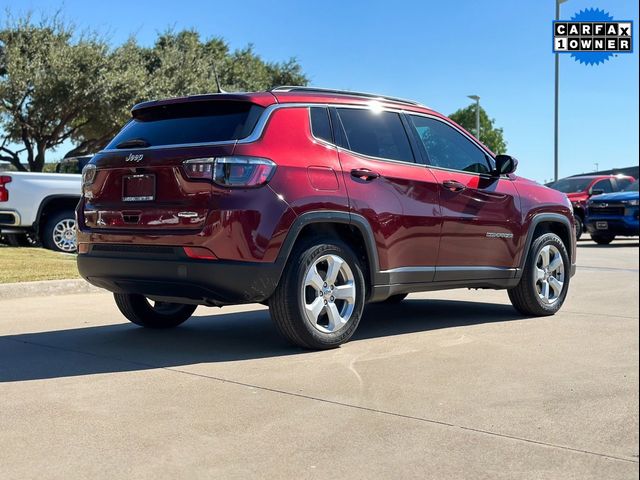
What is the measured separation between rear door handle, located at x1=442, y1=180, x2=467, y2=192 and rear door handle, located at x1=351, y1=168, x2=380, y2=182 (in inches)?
32.8

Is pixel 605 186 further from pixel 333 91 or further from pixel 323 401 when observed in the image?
pixel 323 401

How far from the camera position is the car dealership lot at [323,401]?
3371 mm

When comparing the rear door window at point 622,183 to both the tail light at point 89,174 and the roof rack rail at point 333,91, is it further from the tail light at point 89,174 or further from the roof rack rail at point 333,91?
the tail light at point 89,174

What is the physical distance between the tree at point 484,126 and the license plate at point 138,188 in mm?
65736

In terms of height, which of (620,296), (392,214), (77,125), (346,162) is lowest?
(620,296)

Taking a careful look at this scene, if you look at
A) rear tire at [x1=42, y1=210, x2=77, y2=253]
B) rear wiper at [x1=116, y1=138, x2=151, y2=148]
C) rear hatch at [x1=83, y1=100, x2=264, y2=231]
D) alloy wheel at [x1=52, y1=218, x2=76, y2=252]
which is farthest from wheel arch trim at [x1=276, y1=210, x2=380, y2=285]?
alloy wheel at [x1=52, y1=218, x2=76, y2=252]

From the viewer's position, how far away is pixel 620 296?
29.3 ft

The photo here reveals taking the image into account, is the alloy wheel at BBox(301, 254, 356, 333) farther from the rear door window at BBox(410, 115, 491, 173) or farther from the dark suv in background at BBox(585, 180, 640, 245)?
the dark suv in background at BBox(585, 180, 640, 245)

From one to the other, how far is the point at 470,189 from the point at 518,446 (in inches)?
138

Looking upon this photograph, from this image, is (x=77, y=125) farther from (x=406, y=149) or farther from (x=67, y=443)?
(x=67, y=443)

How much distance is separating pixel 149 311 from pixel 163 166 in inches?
71.7

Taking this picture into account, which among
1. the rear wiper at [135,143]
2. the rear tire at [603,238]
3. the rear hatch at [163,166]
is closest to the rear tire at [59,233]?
the rear hatch at [163,166]

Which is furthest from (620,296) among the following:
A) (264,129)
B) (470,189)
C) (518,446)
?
(518,446)

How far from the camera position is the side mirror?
23.1 ft
